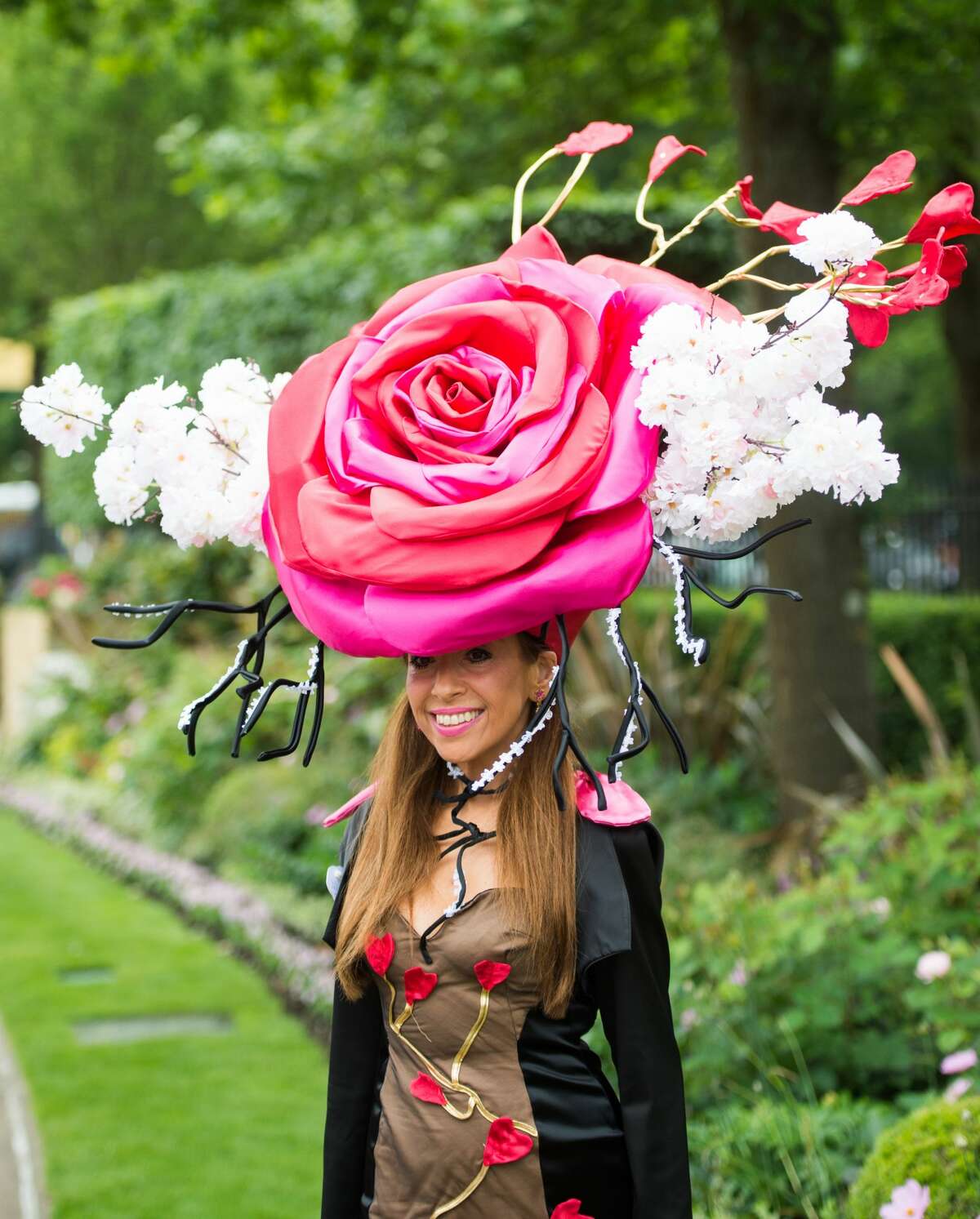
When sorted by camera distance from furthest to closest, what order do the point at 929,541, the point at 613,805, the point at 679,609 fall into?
the point at 929,541
the point at 613,805
the point at 679,609

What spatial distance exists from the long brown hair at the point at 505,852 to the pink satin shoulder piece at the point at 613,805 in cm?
3

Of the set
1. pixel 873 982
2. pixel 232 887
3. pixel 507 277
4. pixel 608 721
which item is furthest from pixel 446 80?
pixel 507 277

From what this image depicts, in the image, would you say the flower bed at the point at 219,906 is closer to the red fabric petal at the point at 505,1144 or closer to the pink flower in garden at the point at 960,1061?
the pink flower in garden at the point at 960,1061

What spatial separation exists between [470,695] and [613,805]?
289 millimetres

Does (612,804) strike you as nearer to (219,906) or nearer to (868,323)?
(868,323)

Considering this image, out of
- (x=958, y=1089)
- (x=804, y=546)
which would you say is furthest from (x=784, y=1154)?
(x=804, y=546)

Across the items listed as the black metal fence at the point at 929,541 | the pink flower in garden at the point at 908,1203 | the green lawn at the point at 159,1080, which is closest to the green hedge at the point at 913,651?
the black metal fence at the point at 929,541

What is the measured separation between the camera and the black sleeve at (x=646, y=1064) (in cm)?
204

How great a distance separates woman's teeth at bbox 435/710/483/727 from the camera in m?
2.09

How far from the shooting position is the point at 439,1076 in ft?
6.97

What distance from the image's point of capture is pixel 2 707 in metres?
15.1

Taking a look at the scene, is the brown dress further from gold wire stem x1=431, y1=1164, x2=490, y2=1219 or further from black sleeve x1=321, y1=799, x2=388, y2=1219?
black sleeve x1=321, y1=799, x2=388, y2=1219

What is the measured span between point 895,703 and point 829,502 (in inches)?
96.1

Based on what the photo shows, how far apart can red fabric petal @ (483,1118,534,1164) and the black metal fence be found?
852cm
